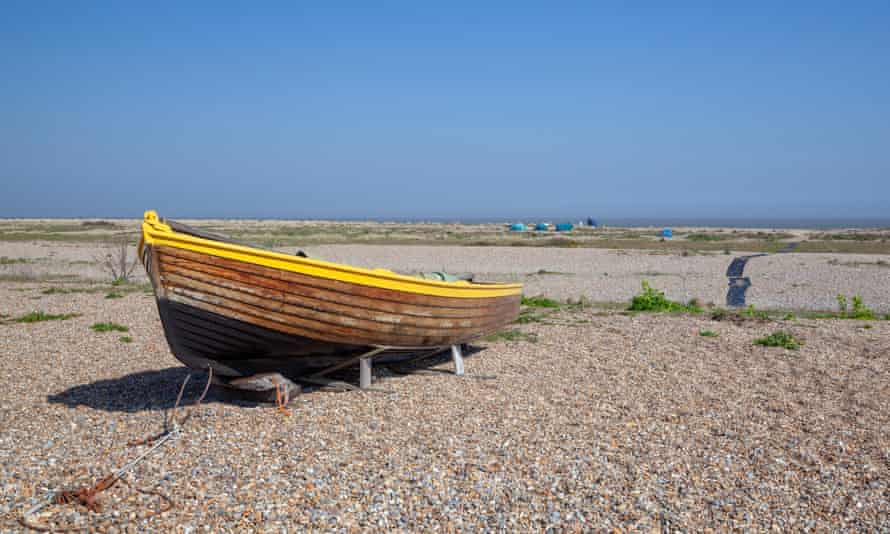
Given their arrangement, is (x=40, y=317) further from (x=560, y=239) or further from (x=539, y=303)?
(x=560, y=239)

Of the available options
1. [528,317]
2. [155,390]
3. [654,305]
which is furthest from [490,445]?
[654,305]

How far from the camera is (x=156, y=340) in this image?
40.5 feet

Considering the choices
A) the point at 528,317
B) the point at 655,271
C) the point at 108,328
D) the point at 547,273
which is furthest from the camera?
the point at 655,271

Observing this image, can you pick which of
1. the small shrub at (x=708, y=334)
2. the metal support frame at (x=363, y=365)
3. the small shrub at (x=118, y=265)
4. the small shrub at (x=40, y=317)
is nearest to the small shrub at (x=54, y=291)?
the small shrub at (x=118, y=265)

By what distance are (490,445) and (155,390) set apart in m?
4.76

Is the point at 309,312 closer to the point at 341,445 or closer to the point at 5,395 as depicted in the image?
the point at 341,445

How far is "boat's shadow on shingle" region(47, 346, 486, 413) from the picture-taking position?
792 centimetres

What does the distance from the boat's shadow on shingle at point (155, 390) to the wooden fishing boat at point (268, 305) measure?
70 cm

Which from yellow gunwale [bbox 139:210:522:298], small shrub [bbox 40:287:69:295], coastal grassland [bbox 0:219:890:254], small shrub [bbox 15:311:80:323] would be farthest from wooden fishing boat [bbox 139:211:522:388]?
coastal grassland [bbox 0:219:890:254]

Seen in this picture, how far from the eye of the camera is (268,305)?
731 cm

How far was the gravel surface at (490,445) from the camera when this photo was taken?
507cm

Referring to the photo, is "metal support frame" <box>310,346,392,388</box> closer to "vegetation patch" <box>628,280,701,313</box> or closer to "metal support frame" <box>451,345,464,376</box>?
"metal support frame" <box>451,345,464,376</box>

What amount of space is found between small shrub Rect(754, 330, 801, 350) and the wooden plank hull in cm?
676

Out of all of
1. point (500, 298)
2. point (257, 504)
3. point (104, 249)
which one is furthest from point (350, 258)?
point (257, 504)
